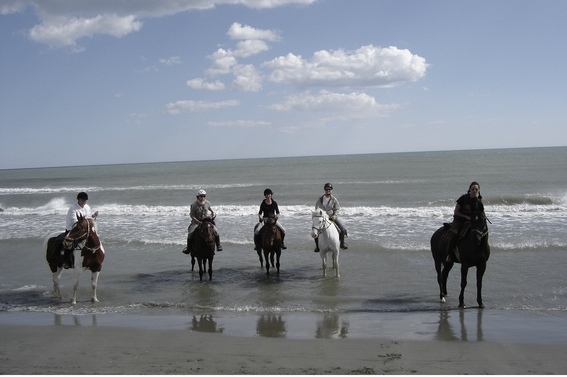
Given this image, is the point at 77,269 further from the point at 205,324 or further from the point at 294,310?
the point at 294,310

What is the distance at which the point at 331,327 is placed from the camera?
300 inches

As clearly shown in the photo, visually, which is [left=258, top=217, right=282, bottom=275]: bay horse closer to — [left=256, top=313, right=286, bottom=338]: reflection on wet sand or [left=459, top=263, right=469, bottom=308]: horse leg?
[left=256, top=313, right=286, bottom=338]: reflection on wet sand

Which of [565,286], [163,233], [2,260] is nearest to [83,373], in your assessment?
[565,286]

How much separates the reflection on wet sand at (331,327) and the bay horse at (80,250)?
186 inches

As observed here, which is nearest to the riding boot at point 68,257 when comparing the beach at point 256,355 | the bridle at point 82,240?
the bridle at point 82,240

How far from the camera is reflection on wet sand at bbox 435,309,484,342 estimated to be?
275 inches

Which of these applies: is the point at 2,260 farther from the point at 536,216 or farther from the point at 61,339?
the point at 536,216

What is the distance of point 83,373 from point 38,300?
517 cm

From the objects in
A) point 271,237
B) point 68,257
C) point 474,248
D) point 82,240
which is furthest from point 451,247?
point 68,257

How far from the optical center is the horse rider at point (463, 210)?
8234 millimetres

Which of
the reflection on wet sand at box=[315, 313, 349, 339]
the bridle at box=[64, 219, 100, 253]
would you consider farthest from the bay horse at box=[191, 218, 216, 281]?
the reflection on wet sand at box=[315, 313, 349, 339]

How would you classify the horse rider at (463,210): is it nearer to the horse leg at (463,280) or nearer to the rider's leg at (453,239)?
the rider's leg at (453,239)

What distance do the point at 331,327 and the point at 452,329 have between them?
188cm

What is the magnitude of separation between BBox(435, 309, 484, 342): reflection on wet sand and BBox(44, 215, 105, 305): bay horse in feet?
21.6
